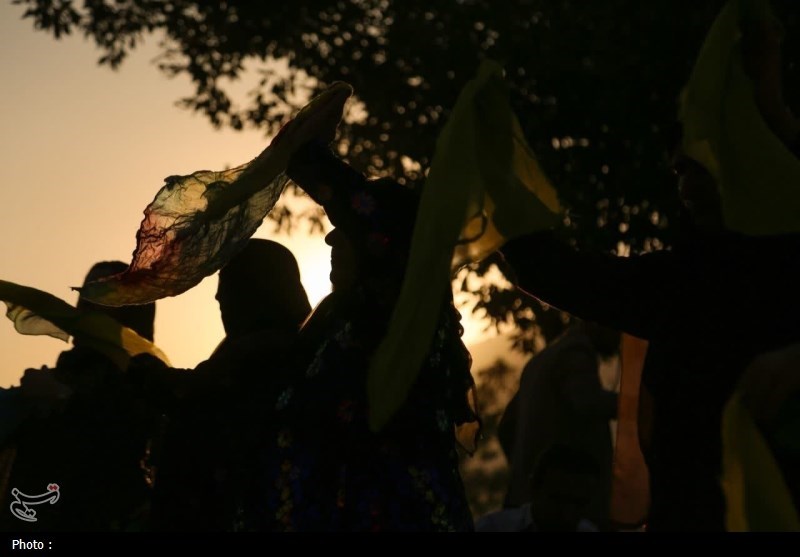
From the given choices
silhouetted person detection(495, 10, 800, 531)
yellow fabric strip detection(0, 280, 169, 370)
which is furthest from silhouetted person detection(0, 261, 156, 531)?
silhouetted person detection(495, 10, 800, 531)

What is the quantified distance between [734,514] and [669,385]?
35 cm

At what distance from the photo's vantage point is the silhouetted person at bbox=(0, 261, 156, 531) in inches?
215

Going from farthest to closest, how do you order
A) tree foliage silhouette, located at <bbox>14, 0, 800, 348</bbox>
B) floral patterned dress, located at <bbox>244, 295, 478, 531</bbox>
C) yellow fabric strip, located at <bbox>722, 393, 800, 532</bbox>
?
tree foliage silhouette, located at <bbox>14, 0, 800, 348</bbox> → floral patterned dress, located at <bbox>244, 295, 478, 531</bbox> → yellow fabric strip, located at <bbox>722, 393, 800, 532</bbox>

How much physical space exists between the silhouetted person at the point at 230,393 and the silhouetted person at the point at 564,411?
2987 mm

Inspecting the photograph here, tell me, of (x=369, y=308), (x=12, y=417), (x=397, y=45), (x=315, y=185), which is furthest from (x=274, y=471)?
(x=397, y=45)

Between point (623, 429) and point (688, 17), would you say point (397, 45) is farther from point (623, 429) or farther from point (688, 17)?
point (623, 429)

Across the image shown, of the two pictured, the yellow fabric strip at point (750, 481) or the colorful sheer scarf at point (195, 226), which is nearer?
the yellow fabric strip at point (750, 481)

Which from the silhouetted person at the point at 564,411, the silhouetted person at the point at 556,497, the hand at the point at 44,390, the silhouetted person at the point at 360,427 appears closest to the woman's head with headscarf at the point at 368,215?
the silhouetted person at the point at 360,427

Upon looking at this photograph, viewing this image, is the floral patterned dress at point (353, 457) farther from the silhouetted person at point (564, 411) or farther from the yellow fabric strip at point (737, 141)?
the silhouetted person at point (564, 411)

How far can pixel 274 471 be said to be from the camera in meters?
3.85

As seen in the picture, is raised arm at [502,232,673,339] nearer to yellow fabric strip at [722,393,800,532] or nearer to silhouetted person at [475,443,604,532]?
yellow fabric strip at [722,393,800,532]

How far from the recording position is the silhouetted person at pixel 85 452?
5469 millimetres

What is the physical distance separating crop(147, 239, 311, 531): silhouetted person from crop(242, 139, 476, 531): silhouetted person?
0.95 m

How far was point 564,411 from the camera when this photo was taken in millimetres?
7945
